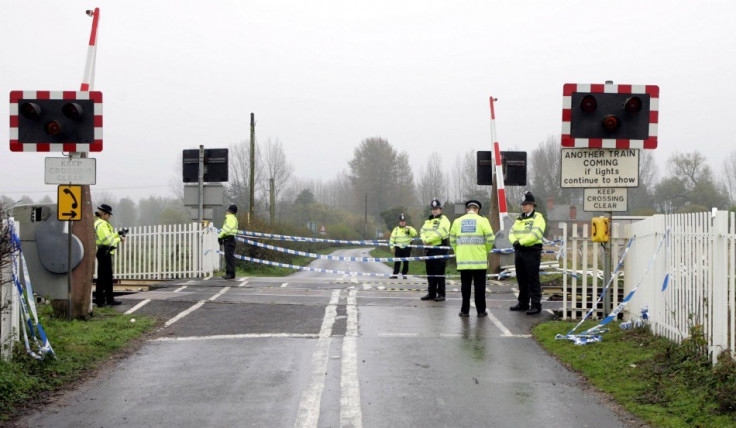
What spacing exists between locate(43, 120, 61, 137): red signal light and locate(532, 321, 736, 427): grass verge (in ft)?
22.6

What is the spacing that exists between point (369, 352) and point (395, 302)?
5.41 m

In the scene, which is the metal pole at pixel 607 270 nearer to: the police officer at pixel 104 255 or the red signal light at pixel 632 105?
the red signal light at pixel 632 105

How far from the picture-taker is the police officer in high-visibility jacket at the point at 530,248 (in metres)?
12.6

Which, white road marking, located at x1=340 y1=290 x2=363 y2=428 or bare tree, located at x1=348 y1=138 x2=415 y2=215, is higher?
bare tree, located at x1=348 y1=138 x2=415 y2=215

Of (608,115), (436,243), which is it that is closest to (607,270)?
(608,115)

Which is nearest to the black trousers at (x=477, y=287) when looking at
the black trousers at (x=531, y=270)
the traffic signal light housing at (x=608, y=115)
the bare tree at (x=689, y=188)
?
the black trousers at (x=531, y=270)

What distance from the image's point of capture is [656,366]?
8.15 metres

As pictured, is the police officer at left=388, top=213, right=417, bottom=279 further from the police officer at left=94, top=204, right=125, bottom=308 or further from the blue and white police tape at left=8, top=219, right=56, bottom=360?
the blue and white police tape at left=8, top=219, right=56, bottom=360

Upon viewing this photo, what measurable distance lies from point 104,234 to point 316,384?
8024 millimetres

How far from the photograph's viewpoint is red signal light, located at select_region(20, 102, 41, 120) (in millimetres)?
10656

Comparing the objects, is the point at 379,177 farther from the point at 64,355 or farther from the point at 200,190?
the point at 64,355

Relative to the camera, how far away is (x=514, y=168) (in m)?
22.0

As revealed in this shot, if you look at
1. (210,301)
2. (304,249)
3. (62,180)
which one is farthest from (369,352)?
(304,249)

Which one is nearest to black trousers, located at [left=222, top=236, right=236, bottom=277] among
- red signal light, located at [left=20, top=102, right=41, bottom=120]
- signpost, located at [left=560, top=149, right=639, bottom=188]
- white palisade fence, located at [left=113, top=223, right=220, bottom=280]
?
white palisade fence, located at [left=113, top=223, right=220, bottom=280]
